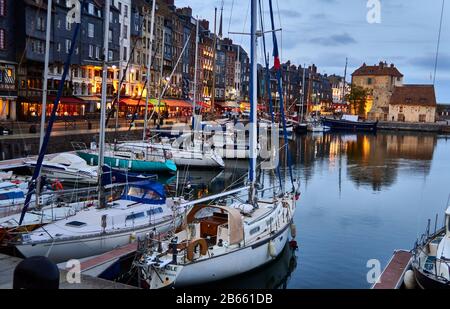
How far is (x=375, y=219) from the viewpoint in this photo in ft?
99.8

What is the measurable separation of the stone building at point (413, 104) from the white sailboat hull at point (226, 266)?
125 m

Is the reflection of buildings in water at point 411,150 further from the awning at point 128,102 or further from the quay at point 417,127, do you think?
the awning at point 128,102

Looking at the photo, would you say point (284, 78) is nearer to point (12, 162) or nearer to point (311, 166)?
point (311, 166)

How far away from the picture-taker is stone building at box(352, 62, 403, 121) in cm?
14525

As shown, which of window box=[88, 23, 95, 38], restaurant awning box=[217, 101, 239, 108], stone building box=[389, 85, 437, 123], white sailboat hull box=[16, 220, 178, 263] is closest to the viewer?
white sailboat hull box=[16, 220, 178, 263]

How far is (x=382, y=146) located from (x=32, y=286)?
81928 millimetres

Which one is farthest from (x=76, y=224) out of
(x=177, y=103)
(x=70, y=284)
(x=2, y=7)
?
(x=177, y=103)

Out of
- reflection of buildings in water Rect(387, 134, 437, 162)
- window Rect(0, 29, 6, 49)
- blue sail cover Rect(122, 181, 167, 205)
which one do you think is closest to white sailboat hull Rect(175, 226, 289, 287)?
blue sail cover Rect(122, 181, 167, 205)

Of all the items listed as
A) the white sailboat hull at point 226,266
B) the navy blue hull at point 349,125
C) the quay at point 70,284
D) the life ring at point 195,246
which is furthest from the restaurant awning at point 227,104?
the quay at point 70,284

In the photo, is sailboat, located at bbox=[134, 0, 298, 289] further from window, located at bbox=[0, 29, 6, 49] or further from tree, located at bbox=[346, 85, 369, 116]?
tree, located at bbox=[346, 85, 369, 116]

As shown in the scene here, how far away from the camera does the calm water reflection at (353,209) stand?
1996 centimetres

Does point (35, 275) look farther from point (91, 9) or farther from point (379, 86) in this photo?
point (379, 86)

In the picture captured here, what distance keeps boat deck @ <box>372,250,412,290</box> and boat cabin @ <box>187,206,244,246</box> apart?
16.0 feet

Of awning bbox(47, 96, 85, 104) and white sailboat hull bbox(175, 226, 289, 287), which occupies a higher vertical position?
awning bbox(47, 96, 85, 104)
